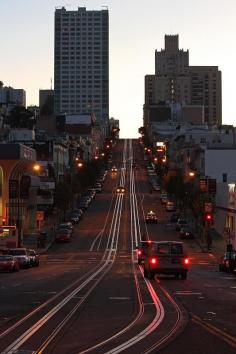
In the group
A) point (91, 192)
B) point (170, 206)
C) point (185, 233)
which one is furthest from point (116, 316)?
point (91, 192)

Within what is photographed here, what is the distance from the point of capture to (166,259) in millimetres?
39844

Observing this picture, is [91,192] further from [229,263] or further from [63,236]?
[229,263]

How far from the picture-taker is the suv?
39.8 m

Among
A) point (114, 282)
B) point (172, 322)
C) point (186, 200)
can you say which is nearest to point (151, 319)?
point (172, 322)

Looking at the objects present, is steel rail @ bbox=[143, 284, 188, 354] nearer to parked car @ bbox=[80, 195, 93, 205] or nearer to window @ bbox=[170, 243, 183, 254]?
window @ bbox=[170, 243, 183, 254]

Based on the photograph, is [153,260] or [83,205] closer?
[153,260]

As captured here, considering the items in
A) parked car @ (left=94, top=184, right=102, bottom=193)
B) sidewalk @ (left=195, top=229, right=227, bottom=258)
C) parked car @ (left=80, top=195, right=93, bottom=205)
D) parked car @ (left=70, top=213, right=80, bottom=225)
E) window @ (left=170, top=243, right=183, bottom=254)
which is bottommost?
sidewalk @ (left=195, top=229, right=227, bottom=258)

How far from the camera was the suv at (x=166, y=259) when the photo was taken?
3975 centimetres

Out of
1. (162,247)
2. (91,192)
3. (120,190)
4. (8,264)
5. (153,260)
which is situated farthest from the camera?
(120,190)

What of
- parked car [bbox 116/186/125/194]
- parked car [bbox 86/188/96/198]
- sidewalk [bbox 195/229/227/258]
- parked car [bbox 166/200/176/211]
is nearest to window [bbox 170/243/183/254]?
sidewalk [bbox 195/229/227/258]

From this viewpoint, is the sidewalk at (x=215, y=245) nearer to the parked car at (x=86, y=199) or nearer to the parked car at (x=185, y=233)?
the parked car at (x=185, y=233)

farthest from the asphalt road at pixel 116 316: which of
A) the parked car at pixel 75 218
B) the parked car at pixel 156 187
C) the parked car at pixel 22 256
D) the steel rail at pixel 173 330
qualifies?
the parked car at pixel 156 187

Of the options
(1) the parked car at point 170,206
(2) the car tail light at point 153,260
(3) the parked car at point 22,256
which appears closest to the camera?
(2) the car tail light at point 153,260

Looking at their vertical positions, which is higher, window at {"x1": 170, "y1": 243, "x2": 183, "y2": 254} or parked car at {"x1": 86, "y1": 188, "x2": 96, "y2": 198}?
parked car at {"x1": 86, "y1": 188, "x2": 96, "y2": 198}
